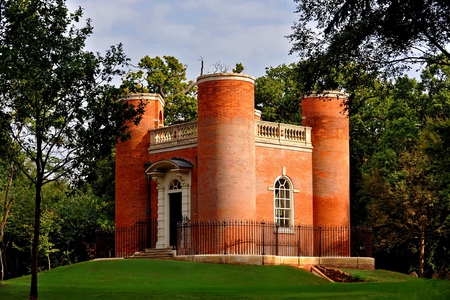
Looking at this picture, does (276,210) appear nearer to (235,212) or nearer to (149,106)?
(235,212)

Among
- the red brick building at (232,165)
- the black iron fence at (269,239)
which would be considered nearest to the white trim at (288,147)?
the red brick building at (232,165)

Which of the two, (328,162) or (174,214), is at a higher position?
(328,162)

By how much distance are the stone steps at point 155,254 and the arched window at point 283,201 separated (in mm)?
5053

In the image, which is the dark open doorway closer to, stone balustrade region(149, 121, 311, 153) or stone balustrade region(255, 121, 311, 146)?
stone balustrade region(149, 121, 311, 153)

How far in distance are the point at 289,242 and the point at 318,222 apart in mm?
2203

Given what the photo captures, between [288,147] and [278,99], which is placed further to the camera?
[278,99]

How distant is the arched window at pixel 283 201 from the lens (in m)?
35.3

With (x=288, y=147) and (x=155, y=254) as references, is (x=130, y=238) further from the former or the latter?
(x=288, y=147)

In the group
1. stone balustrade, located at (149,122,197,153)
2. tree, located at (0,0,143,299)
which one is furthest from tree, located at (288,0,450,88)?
stone balustrade, located at (149,122,197,153)

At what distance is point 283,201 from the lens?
3550 cm

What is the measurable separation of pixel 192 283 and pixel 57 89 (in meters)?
8.62

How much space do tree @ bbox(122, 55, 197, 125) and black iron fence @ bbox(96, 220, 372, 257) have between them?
43.4 ft

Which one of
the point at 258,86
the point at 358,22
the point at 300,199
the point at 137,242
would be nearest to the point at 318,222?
the point at 300,199

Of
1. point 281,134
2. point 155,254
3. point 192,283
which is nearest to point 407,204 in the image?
point 281,134
